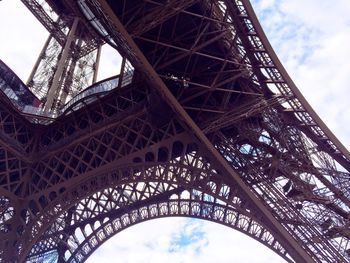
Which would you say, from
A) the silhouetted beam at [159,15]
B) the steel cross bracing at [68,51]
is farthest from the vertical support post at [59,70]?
the silhouetted beam at [159,15]

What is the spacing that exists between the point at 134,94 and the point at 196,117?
3.27 metres

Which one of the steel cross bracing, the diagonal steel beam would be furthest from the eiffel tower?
the steel cross bracing

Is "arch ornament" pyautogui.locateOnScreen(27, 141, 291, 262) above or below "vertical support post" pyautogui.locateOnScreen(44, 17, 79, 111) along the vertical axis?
below

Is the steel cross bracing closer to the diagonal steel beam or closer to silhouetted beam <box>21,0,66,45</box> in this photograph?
silhouetted beam <box>21,0,66,45</box>

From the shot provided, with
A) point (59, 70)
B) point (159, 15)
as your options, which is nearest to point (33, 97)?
point (59, 70)

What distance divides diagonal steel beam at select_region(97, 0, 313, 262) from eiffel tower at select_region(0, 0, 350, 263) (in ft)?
0.15

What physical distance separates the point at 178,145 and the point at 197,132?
11.7 ft

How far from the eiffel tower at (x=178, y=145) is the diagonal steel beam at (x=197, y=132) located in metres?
0.05

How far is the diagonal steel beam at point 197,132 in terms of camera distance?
40.2 ft

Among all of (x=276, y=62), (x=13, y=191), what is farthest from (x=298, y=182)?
(x=13, y=191)

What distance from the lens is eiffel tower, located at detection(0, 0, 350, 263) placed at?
13328 millimetres

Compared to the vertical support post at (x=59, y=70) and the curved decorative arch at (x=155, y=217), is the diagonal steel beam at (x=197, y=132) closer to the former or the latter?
the curved decorative arch at (x=155, y=217)

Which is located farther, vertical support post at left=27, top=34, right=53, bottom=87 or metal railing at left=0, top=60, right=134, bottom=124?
vertical support post at left=27, top=34, right=53, bottom=87

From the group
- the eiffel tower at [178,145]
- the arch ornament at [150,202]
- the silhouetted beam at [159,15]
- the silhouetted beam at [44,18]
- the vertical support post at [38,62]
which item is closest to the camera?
the silhouetted beam at [159,15]
